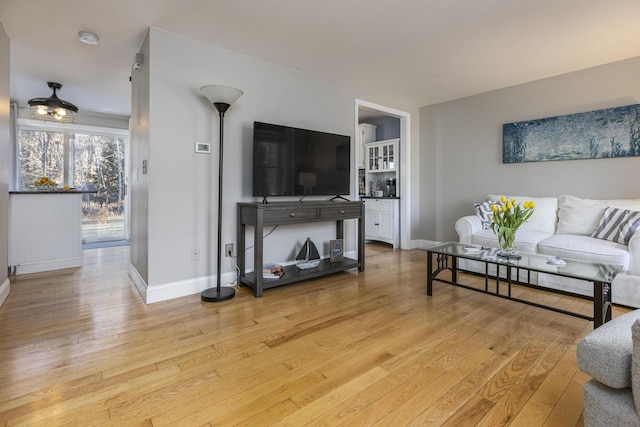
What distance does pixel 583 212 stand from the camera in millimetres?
3273

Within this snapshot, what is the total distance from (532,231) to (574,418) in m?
2.63

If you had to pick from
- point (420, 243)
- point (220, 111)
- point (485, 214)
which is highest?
point (220, 111)

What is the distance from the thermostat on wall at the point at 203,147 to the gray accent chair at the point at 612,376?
288 centimetres

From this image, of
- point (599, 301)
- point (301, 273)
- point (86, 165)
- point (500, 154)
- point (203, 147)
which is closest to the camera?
point (599, 301)

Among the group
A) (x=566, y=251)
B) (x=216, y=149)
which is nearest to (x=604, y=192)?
(x=566, y=251)

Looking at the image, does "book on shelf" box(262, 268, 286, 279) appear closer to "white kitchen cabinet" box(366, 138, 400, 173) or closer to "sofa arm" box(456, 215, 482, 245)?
"sofa arm" box(456, 215, 482, 245)

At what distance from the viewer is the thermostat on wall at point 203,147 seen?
2.85 m

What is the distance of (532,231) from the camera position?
3457 mm

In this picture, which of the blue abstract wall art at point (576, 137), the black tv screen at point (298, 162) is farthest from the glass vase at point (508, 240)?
the blue abstract wall art at point (576, 137)

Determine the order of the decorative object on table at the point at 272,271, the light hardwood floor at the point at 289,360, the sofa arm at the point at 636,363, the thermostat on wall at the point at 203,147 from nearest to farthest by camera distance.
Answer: the sofa arm at the point at 636,363
the light hardwood floor at the point at 289,360
the thermostat on wall at the point at 203,147
the decorative object on table at the point at 272,271

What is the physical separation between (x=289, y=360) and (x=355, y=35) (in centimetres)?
265

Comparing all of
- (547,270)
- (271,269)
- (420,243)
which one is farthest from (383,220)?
(547,270)

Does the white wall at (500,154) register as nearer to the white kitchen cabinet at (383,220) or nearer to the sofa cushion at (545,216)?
the sofa cushion at (545,216)

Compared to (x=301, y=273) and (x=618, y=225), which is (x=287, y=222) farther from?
(x=618, y=225)
